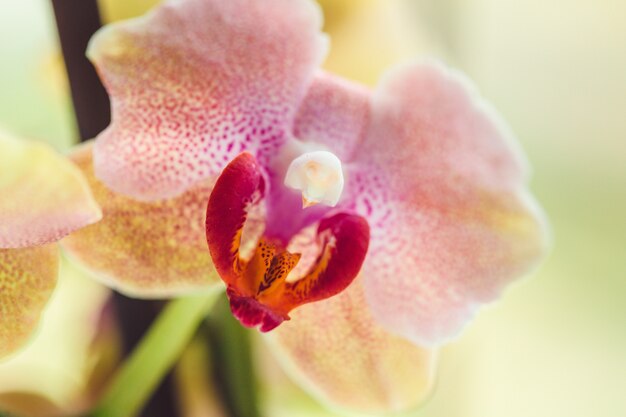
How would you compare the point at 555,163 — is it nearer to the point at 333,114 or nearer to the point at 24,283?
the point at 333,114

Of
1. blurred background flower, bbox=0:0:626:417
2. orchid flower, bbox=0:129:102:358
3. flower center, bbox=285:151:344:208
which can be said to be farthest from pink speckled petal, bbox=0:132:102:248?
blurred background flower, bbox=0:0:626:417

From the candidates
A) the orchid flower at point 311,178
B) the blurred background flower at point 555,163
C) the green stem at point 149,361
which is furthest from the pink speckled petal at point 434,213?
the blurred background flower at point 555,163

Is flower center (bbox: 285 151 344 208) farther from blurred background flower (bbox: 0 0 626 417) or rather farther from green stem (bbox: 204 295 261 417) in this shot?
blurred background flower (bbox: 0 0 626 417)

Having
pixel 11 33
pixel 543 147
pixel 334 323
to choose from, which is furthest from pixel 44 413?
pixel 543 147

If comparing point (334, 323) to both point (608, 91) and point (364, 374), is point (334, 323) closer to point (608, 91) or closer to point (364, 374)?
point (364, 374)

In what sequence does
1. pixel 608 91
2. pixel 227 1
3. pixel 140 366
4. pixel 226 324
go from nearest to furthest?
1. pixel 227 1
2. pixel 140 366
3. pixel 226 324
4. pixel 608 91

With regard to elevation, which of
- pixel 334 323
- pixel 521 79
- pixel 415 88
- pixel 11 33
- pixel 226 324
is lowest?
pixel 11 33

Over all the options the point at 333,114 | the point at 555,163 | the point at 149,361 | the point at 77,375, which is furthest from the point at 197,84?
the point at 555,163

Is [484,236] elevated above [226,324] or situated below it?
above
